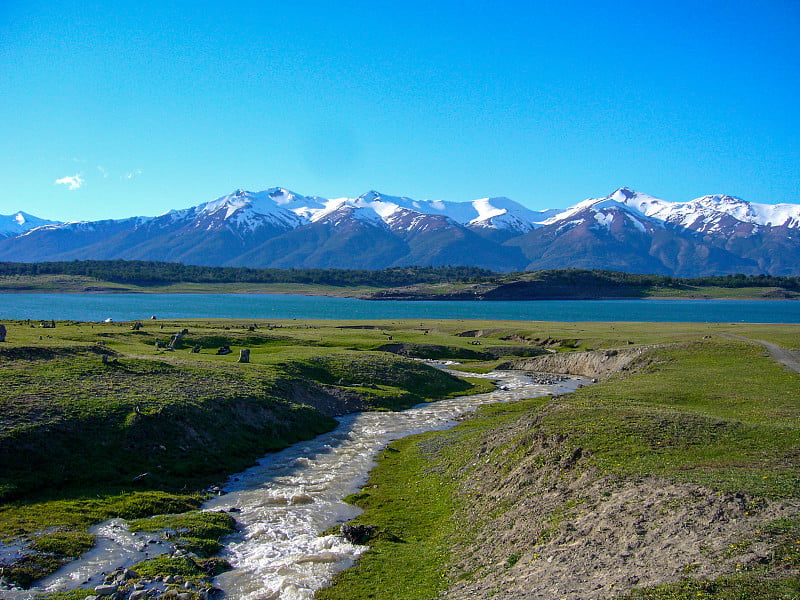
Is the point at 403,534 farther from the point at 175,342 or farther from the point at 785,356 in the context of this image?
the point at 175,342

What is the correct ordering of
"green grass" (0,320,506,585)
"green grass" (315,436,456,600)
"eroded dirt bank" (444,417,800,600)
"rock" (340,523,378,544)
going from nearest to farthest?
"eroded dirt bank" (444,417,800,600) → "green grass" (315,436,456,600) → "rock" (340,523,378,544) → "green grass" (0,320,506,585)

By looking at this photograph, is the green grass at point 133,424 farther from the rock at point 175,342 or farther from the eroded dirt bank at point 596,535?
the eroded dirt bank at point 596,535

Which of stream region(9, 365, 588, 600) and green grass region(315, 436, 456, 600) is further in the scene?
stream region(9, 365, 588, 600)

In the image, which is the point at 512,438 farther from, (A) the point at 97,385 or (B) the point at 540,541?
(A) the point at 97,385

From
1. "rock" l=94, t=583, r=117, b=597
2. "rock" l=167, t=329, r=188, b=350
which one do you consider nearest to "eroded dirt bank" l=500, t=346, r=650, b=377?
"rock" l=167, t=329, r=188, b=350

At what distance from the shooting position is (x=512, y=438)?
30.0 m

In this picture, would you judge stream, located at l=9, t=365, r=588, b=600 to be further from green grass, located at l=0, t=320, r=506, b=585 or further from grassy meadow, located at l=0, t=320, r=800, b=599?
green grass, located at l=0, t=320, r=506, b=585

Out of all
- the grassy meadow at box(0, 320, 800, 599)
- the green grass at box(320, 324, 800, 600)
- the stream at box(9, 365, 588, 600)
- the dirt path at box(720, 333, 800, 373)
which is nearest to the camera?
the green grass at box(320, 324, 800, 600)

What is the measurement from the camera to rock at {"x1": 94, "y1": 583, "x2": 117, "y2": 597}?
17348mm

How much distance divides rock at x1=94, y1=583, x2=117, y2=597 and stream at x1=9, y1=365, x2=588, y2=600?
0.93 metres

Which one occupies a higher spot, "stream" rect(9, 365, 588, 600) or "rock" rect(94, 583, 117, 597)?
"rock" rect(94, 583, 117, 597)

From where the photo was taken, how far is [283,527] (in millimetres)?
23781

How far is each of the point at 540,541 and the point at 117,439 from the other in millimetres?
23445

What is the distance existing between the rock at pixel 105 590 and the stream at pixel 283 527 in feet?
3.06
